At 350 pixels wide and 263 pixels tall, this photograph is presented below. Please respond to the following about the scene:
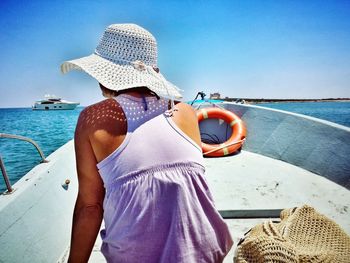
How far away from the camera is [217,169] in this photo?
3.19 meters

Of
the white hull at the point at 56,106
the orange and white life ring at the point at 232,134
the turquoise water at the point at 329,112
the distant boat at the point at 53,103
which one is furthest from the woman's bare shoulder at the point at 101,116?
the white hull at the point at 56,106

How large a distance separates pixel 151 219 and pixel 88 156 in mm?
288

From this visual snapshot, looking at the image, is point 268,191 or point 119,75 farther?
point 268,191

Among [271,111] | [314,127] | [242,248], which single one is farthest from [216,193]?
[271,111]

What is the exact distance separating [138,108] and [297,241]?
2.98ft

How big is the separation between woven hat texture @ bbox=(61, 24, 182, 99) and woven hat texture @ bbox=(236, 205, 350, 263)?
68cm

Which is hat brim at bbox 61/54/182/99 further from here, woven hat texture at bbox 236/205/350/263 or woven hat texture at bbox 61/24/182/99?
woven hat texture at bbox 236/205/350/263

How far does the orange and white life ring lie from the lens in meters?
3.79

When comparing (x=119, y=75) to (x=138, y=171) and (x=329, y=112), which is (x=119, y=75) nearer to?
(x=138, y=171)

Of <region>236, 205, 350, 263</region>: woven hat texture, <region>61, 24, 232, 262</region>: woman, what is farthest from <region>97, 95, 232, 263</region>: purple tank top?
<region>236, 205, 350, 263</region>: woven hat texture

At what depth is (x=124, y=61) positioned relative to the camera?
0.83m

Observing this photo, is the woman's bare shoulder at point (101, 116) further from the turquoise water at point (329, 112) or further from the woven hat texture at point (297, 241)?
the turquoise water at point (329, 112)

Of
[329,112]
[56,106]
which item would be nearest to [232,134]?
[329,112]

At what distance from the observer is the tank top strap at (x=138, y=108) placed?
2.47 feet
